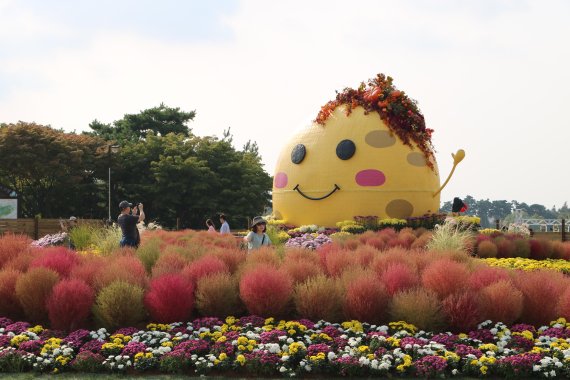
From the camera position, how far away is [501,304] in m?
8.03

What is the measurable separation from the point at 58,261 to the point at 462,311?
582 cm

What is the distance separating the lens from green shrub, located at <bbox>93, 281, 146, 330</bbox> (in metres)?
8.01

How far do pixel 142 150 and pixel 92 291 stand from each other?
34.5m

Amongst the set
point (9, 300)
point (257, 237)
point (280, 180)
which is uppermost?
point (280, 180)

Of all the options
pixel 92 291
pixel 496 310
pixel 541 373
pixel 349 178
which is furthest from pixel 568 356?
pixel 349 178

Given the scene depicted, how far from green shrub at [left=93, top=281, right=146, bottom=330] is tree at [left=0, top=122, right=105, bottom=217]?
3145 cm

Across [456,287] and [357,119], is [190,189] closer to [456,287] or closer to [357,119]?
[357,119]

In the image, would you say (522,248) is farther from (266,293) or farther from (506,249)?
(266,293)

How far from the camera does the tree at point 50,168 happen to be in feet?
123

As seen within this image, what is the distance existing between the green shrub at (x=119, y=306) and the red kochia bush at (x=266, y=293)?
1.34 meters

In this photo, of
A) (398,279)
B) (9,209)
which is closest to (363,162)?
(398,279)

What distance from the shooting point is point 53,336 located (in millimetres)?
7805

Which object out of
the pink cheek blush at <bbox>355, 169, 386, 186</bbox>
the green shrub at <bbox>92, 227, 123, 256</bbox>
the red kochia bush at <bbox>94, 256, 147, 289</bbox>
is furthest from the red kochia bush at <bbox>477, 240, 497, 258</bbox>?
the red kochia bush at <bbox>94, 256, 147, 289</bbox>

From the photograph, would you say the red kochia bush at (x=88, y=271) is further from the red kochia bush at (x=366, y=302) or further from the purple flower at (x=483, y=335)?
the purple flower at (x=483, y=335)
